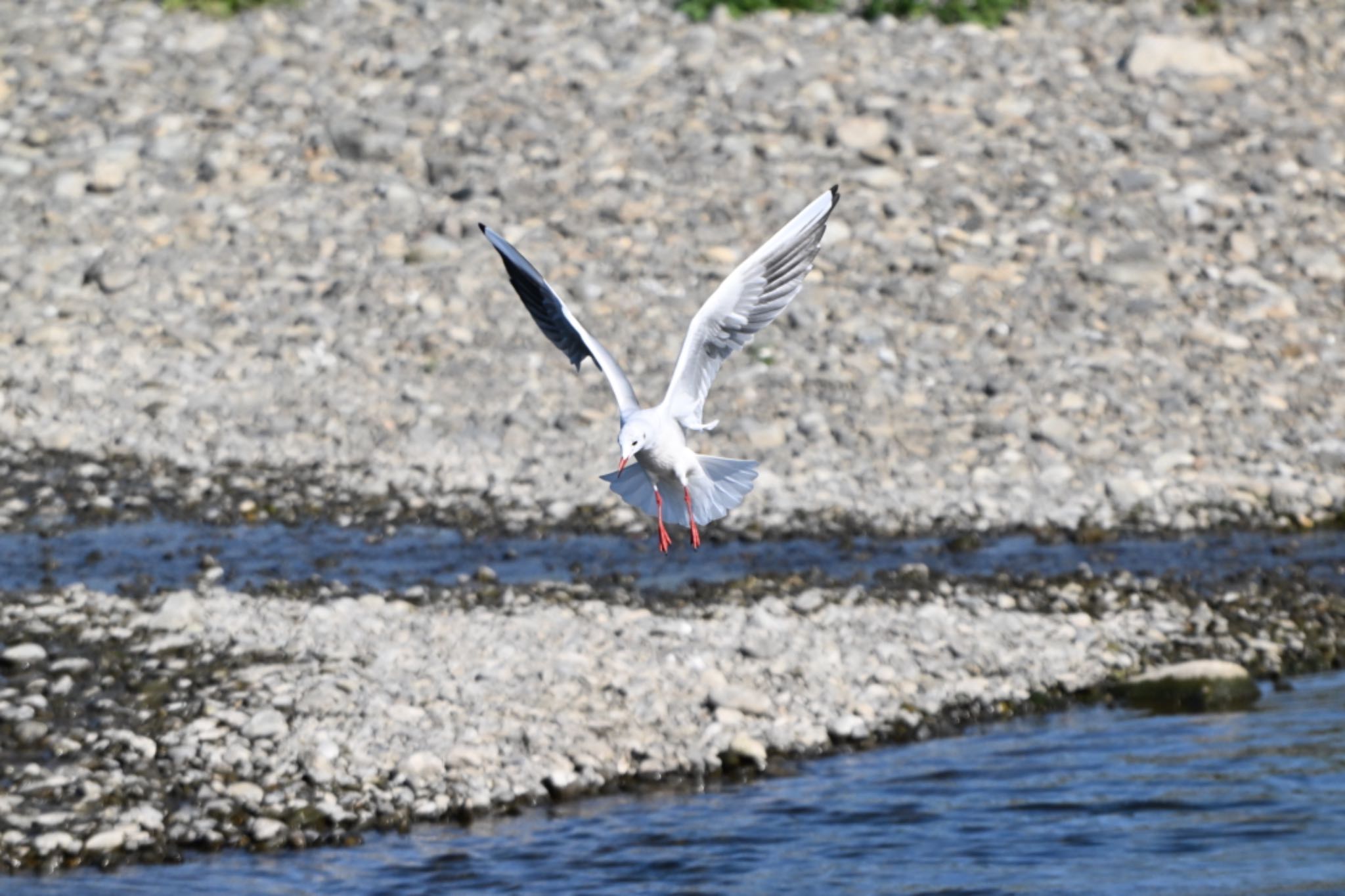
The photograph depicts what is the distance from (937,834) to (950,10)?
14457mm

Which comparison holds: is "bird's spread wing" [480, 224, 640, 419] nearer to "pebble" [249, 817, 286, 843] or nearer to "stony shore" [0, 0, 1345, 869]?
"stony shore" [0, 0, 1345, 869]

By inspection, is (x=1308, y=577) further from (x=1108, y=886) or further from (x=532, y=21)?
(x=532, y=21)

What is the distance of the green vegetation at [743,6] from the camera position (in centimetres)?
2228

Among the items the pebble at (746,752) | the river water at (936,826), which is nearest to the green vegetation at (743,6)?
the river water at (936,826)

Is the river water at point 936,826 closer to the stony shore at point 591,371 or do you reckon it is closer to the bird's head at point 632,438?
the stony shore at point 591,371

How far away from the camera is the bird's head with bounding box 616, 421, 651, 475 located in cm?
930

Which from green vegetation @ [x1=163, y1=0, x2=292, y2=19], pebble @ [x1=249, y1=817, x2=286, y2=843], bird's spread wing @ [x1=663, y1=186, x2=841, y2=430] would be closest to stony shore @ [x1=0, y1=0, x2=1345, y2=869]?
pebble @ [x1=249, y1=817, x2=286, y2=843]

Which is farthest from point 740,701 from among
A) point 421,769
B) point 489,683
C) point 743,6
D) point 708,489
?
point 743,6

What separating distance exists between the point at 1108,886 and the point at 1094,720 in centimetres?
241

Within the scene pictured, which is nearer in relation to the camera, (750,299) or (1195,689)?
(750,299)

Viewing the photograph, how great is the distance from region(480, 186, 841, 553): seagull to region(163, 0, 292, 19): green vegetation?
1320 cm

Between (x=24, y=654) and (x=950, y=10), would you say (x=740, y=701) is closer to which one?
(x=24, y=654)

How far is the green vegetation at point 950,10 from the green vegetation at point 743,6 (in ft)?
1.91

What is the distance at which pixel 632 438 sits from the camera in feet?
30.6
